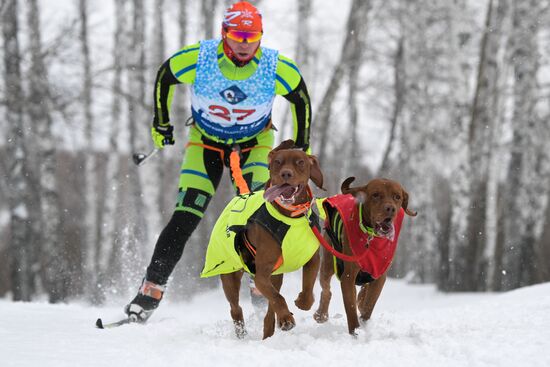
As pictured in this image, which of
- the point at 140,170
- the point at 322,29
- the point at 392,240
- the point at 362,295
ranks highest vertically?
the point at 322,29

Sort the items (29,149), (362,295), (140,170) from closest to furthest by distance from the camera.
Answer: (362,295), (29,149), (140,170)

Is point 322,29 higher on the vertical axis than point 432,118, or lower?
higher

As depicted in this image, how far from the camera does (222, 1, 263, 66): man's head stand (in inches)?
194

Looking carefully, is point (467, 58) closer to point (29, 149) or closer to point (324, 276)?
point (29, 149)

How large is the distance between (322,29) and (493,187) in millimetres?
8779

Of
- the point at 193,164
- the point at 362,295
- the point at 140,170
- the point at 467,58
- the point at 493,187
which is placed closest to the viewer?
the point at 362,295

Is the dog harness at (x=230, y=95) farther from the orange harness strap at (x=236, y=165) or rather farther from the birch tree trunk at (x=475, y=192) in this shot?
the birch tree trunk at (x=475, y=192)

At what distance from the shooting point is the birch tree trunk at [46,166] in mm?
13273

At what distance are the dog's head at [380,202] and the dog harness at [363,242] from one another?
0.05 m

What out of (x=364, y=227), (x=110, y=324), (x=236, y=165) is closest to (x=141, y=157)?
(x=236, y=165)

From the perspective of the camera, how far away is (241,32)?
16.2ft

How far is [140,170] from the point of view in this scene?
1645cm

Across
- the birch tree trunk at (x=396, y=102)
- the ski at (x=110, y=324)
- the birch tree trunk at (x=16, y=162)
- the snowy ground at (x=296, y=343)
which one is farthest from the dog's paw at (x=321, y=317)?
the birch tree trunk at (x=396, y=102)

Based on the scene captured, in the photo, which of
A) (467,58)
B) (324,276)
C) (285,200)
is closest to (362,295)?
(324,276)
